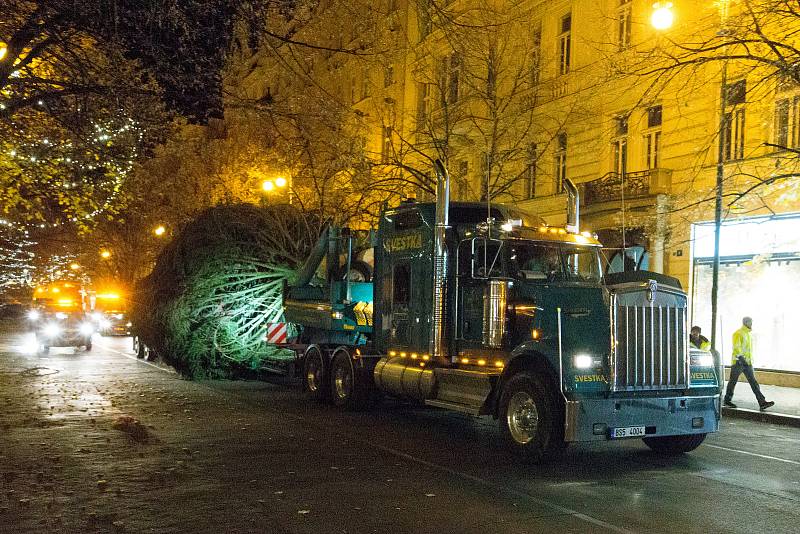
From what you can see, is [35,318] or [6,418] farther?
[35,318]

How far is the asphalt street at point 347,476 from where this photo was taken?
689 centimetres

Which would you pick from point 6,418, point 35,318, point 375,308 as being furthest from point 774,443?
point 35,318

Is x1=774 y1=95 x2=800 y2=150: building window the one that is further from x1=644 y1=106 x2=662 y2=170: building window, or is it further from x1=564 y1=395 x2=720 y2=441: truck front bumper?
x1=564 y1=395 x2=720 y2=441: truck front bumper

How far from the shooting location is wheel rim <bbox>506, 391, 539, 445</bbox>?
382 inches

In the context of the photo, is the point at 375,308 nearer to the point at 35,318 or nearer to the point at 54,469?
the point at 54,469

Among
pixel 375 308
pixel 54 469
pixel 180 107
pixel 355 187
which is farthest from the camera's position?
pixel 355 187

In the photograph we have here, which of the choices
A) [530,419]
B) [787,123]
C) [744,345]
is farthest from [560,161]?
[530,419]

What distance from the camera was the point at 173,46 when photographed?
1037 cm

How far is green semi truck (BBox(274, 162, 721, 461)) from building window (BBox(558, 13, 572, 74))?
14.5m

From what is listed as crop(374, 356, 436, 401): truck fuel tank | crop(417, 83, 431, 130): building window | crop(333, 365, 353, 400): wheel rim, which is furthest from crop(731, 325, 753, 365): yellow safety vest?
crop(417, 83, 431, 130): building window

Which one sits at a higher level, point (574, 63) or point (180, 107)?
point (574, 63)

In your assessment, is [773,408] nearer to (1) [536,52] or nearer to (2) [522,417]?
(2) [522,417]

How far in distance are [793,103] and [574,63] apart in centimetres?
899

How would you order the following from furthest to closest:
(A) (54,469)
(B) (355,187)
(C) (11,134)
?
(B) (355,187)
(C) (11,134)
(A) (54,469)
